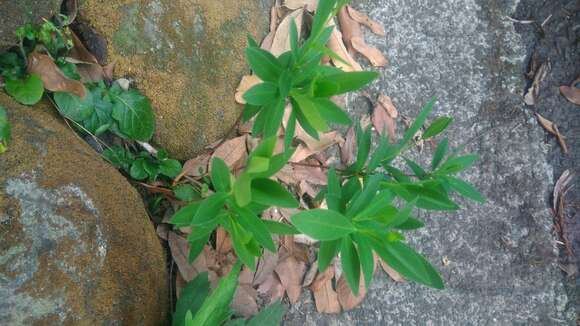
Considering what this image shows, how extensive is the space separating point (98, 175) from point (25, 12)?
503 millimetres

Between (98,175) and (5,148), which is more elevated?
(5,148)

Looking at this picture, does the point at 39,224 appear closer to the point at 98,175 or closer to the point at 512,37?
the point at 98,175

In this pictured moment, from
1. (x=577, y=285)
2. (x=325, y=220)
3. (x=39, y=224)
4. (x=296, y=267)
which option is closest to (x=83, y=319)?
(x=39, y=224)

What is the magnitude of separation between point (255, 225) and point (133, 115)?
24.4 inches

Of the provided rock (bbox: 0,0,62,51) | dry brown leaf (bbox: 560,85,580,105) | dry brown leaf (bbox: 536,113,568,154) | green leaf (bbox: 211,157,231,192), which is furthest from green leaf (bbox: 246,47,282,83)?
dry brown leaf (bbox: 560,85,580,105)

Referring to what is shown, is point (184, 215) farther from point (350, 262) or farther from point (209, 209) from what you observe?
point (350, 262)

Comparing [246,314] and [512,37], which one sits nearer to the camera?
[246,314]

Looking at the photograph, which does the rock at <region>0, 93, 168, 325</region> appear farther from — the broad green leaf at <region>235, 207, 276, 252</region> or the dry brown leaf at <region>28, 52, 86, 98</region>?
the broad green leaf at <region>235, 207, 276, 252</region>

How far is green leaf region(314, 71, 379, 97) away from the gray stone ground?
0.79 meters

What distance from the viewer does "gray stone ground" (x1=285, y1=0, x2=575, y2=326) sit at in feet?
6.09

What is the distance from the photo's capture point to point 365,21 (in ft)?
6.72

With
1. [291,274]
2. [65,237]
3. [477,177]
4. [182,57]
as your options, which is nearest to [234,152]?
[182,57]

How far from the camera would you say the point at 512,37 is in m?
2.16

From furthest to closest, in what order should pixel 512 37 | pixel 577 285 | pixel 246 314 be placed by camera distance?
pixel 512 37
pixel 577 285
pixel 246 314
